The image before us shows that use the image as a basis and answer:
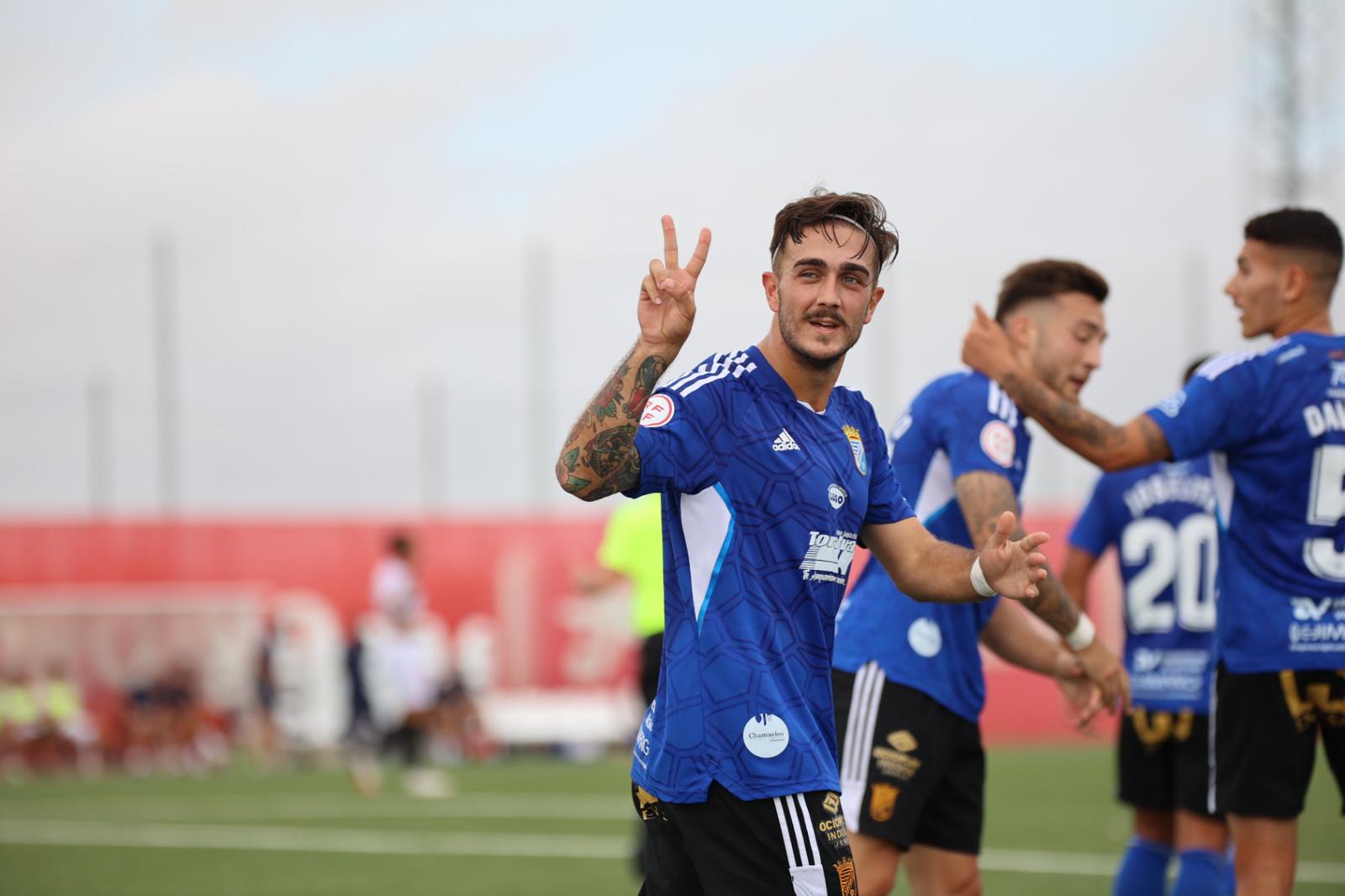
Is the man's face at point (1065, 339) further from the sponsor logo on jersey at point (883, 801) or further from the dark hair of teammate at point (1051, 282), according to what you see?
the sponsor logo on jersey at point (883, 801)

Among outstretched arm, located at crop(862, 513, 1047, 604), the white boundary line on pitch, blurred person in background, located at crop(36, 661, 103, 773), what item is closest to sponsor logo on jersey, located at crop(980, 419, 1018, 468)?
outstretched arm, located at crop(862, 513, 1047, 604)

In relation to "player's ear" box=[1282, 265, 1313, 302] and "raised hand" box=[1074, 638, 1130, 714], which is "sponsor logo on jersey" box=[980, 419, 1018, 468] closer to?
"raised hand" box=[1074, 638, 1130, 714]

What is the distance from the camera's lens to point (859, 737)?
5.45 metres

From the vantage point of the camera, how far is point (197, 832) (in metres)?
12.6

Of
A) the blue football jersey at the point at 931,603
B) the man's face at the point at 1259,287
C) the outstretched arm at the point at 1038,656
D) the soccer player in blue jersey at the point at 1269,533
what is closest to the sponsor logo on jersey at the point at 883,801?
the blue football jersey at the point at 931,603

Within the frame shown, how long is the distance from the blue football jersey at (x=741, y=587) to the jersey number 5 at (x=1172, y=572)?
12.4 feet

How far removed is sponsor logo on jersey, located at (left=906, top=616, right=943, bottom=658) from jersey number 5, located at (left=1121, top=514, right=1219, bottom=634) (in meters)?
2.33

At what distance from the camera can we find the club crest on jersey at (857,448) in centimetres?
423

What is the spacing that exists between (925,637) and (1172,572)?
2387 millimetres

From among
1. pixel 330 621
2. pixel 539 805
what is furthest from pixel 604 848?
pixel 330 621

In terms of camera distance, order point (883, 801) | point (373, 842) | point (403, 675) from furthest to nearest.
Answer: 1. point (403, 675)
2. point (373, 842)
3. point (883, 801)

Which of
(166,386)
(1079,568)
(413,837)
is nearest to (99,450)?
(166,386)

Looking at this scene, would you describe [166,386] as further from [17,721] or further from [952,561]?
[952,561]

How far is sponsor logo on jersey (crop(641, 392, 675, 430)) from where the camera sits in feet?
12.6
